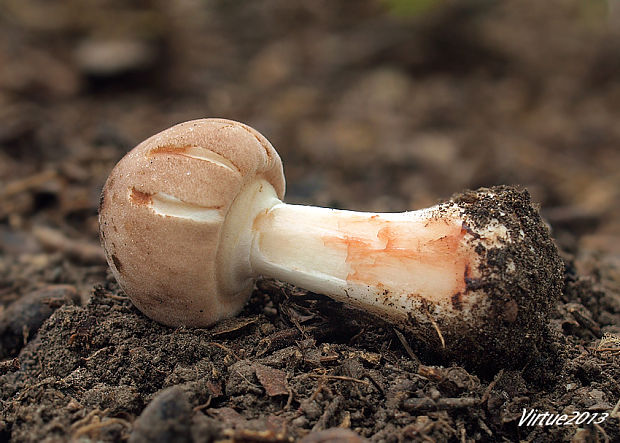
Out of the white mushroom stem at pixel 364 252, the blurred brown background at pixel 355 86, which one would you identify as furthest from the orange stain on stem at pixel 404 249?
the blurred brown background at pixel 355 86

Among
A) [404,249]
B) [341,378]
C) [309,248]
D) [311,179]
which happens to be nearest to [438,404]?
[341,378]

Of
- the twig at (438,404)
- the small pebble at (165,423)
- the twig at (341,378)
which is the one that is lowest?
the small pebble at (165,423)

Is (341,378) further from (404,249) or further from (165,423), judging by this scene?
(165,423)

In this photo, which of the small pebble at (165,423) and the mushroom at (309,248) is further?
the mushroom at (309,248)

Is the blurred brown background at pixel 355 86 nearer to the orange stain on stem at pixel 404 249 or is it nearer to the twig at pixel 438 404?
the orange stain on stem at pixel 404 249

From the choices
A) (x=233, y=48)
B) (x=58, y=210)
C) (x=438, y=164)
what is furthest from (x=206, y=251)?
(x=233, y=48)

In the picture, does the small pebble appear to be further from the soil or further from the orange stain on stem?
the orange stain on stem

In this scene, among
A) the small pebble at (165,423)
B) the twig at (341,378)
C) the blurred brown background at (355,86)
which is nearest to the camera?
the small pebble at (165,423)
